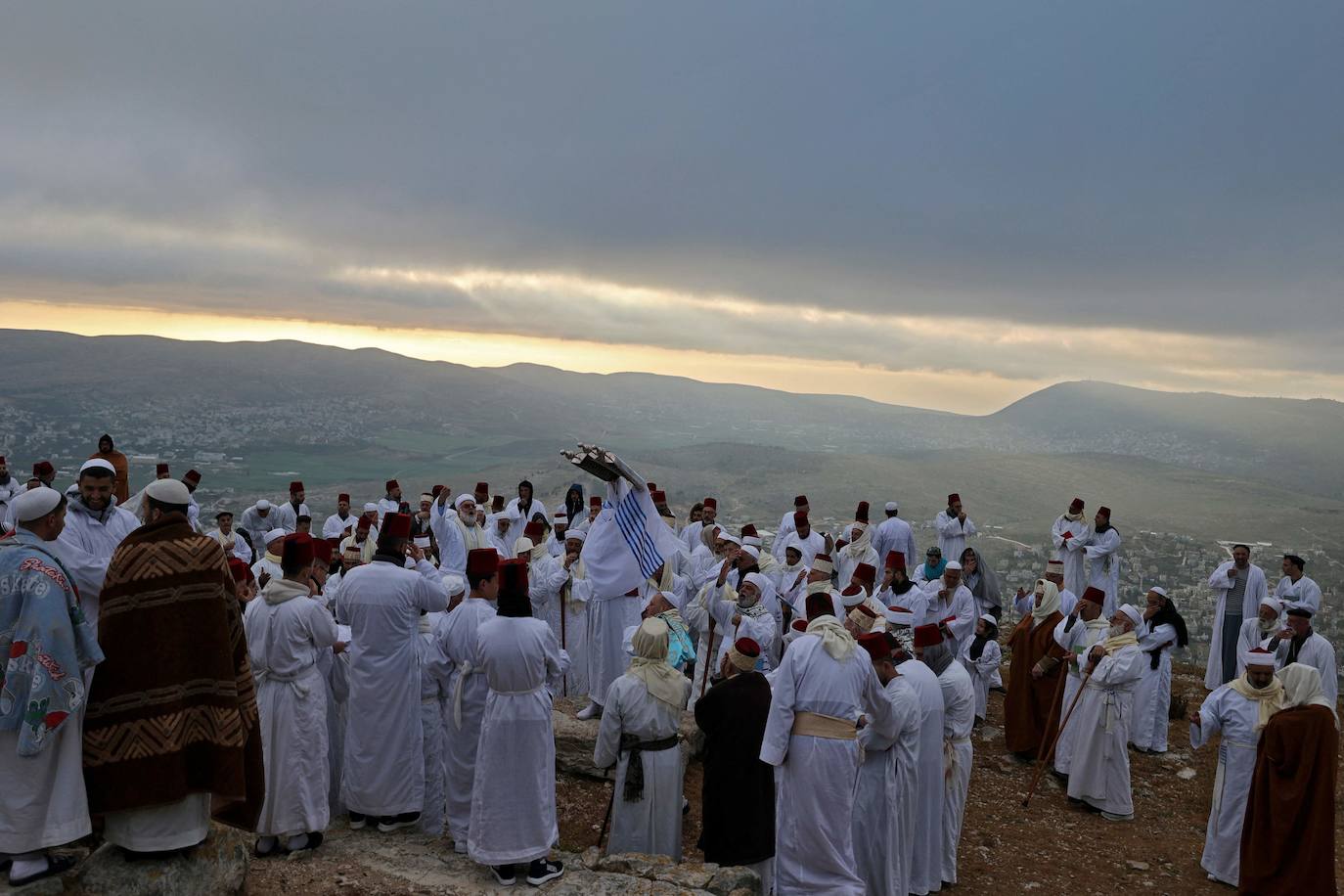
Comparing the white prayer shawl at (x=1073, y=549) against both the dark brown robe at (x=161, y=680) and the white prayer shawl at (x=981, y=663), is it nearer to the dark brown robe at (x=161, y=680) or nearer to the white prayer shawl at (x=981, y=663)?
the white prayer shawl at (x=981, y=663)

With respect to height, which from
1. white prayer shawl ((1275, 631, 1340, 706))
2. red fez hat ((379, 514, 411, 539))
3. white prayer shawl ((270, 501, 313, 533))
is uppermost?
red fez hat ((379, 514, 411, 539))

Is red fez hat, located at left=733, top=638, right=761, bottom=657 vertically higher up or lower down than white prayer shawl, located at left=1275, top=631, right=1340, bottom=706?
higher up

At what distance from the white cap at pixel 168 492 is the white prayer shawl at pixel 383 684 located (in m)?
2.12

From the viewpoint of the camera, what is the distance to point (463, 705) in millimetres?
6480

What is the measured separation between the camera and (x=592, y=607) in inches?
412

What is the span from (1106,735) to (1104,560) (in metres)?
6.13

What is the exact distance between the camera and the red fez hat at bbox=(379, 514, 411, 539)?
6.45 m

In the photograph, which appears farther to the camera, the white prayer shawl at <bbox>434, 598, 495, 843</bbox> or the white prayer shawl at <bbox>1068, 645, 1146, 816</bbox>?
the white prayer shawl at <bbox>1068, 645, 1146, 816</bbox>

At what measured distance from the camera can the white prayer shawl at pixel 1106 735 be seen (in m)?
9.20

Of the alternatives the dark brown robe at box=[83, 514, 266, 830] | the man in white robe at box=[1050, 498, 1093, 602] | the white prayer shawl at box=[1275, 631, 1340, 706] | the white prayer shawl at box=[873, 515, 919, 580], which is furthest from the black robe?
the man in white robe at box=[1050, 498, 1093, 602]

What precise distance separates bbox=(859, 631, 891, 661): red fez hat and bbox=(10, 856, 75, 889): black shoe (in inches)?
194

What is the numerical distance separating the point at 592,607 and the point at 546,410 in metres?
161

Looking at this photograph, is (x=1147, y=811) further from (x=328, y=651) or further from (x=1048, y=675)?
(x=328, y=651)

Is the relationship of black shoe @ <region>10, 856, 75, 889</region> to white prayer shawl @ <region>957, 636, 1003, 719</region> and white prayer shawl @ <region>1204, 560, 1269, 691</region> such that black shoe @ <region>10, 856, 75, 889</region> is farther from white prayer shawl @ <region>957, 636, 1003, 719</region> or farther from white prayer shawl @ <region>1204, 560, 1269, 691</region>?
white prayer shawl @ <region>1204, 560, 1269, 691</region>
